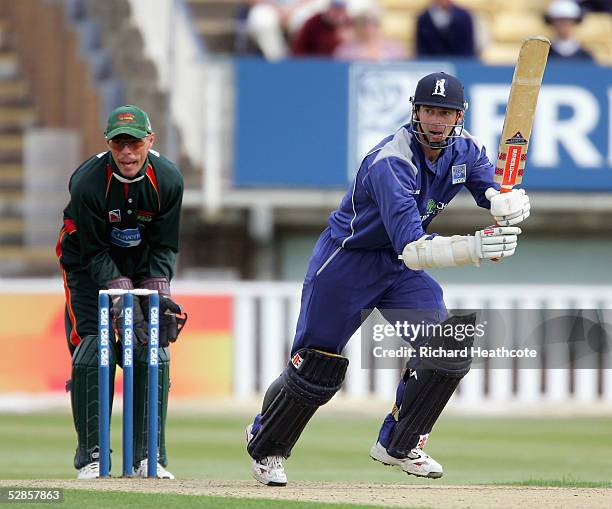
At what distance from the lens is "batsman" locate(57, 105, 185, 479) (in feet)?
23.8

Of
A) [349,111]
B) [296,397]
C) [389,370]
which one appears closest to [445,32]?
[349,111]

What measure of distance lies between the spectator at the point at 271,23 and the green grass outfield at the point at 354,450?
3.76m

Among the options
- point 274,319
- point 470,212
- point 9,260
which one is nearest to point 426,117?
point 274,319

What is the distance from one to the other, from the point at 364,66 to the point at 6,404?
430 cm

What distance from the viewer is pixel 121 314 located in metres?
7.22

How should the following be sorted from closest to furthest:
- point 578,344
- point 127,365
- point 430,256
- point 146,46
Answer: point 430,256 < point 127,365 < point 578,344 < point 146,46

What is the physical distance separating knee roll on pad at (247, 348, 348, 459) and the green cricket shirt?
0.94m

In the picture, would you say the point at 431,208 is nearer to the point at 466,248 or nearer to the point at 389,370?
the point at 466,248

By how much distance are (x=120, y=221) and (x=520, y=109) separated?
1958mm

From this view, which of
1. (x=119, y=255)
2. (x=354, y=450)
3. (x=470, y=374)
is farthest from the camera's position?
(x=470, y=374)

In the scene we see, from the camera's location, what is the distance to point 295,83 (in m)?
14.2

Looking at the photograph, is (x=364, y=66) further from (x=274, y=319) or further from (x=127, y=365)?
(x=127, y=365)

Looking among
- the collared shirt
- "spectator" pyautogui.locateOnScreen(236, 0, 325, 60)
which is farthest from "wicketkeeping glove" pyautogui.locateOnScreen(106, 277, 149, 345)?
"spectator" pyautogui.locateOnScreen(236, 0, 325, 60)

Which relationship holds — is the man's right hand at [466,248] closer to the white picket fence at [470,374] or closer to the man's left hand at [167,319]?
the man's left hand at [167,319]
